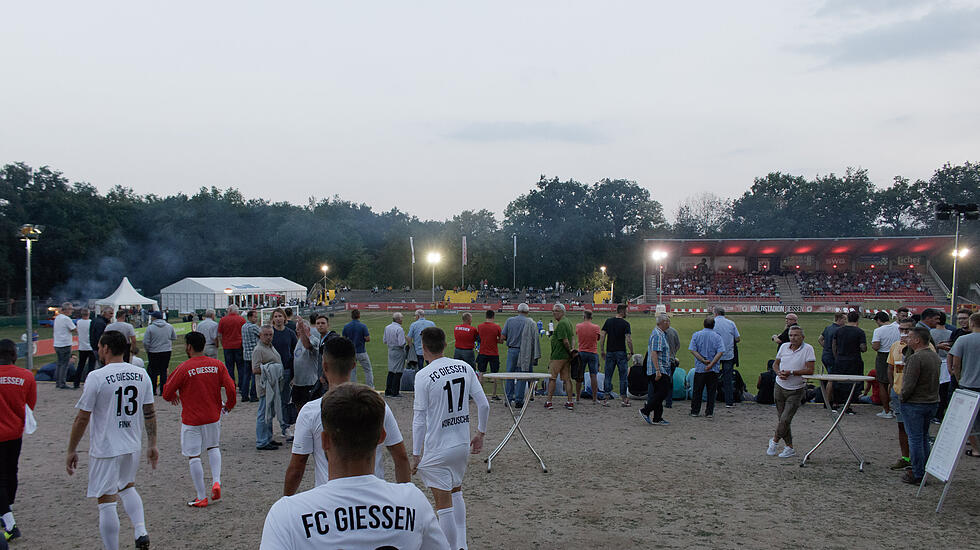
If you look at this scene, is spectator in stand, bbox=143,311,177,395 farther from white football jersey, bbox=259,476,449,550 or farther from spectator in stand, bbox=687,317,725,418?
white football jersey, bbox=259,476,449,550

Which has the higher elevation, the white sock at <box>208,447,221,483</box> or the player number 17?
the player number 17

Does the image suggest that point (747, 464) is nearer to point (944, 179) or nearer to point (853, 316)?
point (853, 316)

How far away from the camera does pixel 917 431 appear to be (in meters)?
7.72

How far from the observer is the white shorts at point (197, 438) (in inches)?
270

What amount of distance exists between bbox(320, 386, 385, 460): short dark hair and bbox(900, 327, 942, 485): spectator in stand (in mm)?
7604

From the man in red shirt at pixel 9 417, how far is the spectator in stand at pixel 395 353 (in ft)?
25.9

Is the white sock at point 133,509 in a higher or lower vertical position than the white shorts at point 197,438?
lower

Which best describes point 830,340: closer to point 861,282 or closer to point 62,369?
point 62,369

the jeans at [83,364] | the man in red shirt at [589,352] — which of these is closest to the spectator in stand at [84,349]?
the jeans at [83,364]

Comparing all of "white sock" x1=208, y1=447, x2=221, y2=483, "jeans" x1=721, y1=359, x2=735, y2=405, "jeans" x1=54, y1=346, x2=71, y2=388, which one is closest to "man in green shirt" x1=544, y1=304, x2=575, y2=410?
"jeans" x1=721, y1=359, x2=735, y2=405

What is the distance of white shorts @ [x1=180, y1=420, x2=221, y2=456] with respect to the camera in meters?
6.86

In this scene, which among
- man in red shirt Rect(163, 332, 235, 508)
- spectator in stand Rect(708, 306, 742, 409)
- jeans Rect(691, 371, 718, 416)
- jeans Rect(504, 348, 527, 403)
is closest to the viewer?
man in red shirt Rect(163, 332, 235, 508)

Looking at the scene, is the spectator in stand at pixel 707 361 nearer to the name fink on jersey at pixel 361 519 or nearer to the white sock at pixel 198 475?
the white sock at pixel 198 475

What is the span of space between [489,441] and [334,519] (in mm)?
8190
